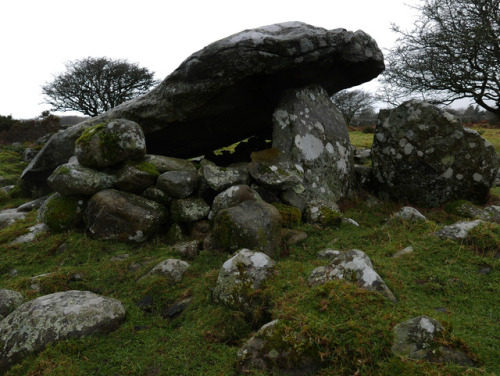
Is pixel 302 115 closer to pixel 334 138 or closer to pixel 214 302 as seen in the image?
pixel 334 138

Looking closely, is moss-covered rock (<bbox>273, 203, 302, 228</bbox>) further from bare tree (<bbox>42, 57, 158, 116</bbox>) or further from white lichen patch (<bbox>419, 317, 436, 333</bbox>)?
bare tree (<bbox>42, 57, 158, 116</bbox>)

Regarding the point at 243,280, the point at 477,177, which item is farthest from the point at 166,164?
the point at 477,177

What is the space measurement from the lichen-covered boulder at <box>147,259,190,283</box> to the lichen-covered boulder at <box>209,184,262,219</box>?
1.36 m

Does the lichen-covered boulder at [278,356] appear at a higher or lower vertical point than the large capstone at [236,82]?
lower

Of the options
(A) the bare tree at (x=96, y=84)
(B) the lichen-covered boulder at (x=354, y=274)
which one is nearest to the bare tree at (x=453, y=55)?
(B) the lichen-covered boulder at (x=354, y=274)

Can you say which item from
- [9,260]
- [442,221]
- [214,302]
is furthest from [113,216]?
[442,221]

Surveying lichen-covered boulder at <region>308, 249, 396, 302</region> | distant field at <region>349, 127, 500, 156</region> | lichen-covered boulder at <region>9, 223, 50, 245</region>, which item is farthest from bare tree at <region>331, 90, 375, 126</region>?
lichen-covered boulder at <region>308, 249, 396, 302</region>

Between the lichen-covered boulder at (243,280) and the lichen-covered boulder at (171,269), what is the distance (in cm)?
95

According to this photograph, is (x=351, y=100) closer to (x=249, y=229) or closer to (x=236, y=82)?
(x=236, y=82)

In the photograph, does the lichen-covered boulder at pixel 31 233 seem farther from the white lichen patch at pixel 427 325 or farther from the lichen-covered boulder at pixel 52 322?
the white lichen patch at pixel 427 325

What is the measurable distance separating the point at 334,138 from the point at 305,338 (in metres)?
6.39

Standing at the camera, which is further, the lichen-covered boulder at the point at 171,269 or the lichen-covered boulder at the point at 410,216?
the lichen-covered boulder at the point at 410,216

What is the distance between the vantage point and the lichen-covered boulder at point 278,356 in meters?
2.44

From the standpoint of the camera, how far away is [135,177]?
20.4 feet
